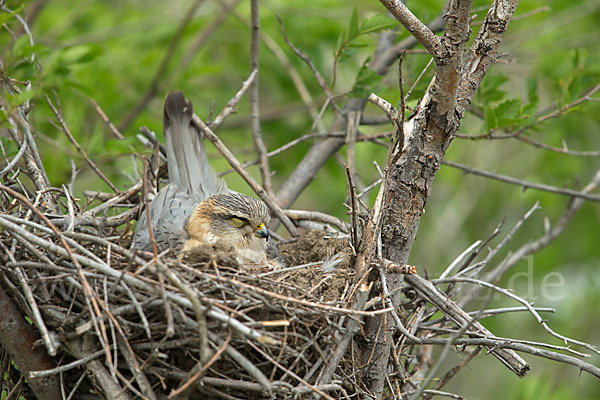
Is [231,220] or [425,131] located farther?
[231,220]

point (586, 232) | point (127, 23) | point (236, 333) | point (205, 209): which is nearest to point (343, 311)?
point (236, 333)

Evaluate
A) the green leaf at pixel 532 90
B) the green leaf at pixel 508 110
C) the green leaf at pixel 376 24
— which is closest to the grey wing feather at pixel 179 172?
the green leaf at pixel 376 24

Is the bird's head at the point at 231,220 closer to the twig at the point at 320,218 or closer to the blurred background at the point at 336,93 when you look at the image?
the twig at the point at 320,218

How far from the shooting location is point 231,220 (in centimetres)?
423

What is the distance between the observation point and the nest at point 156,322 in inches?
105

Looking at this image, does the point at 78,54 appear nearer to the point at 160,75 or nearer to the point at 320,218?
the point at 160,75

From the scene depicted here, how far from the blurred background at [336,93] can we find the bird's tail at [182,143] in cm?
21

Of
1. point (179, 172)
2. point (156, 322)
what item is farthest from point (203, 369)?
point (179, 172)

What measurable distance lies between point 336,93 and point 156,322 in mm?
3404

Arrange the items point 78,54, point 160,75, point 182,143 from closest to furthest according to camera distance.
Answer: point 78,54 → point 182,143 → point 160,75

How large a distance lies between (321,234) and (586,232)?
4.86 meters

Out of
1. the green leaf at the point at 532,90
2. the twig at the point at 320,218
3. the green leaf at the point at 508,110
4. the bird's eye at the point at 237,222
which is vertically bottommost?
the bird's eye at the point at 237,222

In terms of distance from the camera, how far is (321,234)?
13.8 feet

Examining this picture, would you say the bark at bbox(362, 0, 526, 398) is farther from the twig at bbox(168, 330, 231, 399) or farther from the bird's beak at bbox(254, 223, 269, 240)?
the bird's beak at bbox(254, 223, 269, 240)
